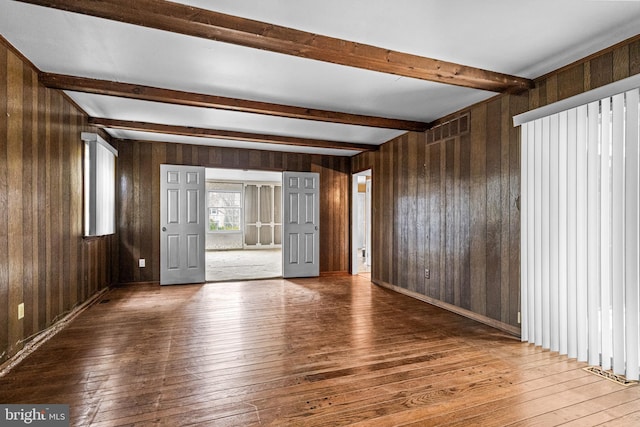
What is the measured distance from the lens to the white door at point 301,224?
21.0ft

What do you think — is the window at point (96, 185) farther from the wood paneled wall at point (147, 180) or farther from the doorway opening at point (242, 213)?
the doorway opening at point (242, 213)

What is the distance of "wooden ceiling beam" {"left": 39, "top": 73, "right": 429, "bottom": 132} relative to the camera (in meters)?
3.16

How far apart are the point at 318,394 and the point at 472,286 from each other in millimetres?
2514

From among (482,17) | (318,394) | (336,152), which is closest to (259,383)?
(318,394)

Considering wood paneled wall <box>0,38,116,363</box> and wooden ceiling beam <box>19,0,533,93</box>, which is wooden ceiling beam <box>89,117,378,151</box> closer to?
wood paneled wall <box>0,38,116,363</box>

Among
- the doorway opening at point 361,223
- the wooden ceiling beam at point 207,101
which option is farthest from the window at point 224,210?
the wooden ceiling beam at point 207,101

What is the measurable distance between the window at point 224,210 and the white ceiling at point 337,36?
23.8ft

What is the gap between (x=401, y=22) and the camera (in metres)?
2.23

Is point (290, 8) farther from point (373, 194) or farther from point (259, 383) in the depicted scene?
point (373, 194)

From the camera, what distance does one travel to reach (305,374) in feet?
7.98

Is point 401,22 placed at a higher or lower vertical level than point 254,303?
higher

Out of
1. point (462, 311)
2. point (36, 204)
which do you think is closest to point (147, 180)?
point (36, 204)

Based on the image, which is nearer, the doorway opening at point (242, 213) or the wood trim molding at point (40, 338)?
the wood trim molding at point (40, 338)

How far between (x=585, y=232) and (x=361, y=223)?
7.33 meters
